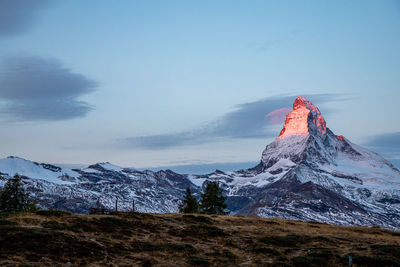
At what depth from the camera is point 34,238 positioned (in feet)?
113

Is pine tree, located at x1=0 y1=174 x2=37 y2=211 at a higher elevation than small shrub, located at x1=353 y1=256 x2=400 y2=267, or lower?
higher

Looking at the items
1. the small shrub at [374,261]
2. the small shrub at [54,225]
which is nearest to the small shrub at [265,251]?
the small shrub at [374,261]

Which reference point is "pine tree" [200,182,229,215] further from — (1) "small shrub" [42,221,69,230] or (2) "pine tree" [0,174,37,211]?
(1) "small shrub" [42,221,69,230]

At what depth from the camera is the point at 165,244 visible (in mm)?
39219

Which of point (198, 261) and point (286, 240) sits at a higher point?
point (198, 261)

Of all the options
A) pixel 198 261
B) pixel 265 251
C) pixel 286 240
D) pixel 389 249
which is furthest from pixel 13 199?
pixel 389 249

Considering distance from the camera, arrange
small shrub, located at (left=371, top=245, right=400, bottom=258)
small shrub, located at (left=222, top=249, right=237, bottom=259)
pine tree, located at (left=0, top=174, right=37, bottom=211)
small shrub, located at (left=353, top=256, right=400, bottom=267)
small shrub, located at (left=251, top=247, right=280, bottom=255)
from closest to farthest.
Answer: small shrub, located at (left=353, top=256, right=400, bottom=267) < small shrub, located at (left=222, top=249, right=237, bottom=259) < small shrub, located at (left=251, top=247, right=280, bottom=255) < small shrub, located at (left=371, top=245, right=400, bottom=258) < pine tree, located at (left=0, top=174, right=37, bottom=211)

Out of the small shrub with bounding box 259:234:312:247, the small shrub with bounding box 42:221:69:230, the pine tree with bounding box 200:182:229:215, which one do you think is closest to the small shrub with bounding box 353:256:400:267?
the small shrub with bounding box 259:234:312:247

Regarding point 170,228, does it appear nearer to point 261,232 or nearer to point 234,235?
point 234,235

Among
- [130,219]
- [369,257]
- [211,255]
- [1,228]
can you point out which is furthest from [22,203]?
[369,257]

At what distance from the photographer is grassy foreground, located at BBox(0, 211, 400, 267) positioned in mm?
33094

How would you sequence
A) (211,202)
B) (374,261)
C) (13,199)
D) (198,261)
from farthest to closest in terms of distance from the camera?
1. (211,202)
2. (13,199)
3. (374,261)
4. (198,261)

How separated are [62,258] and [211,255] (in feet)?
40.7

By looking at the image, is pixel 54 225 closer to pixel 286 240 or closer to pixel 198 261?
pixel 198 261
